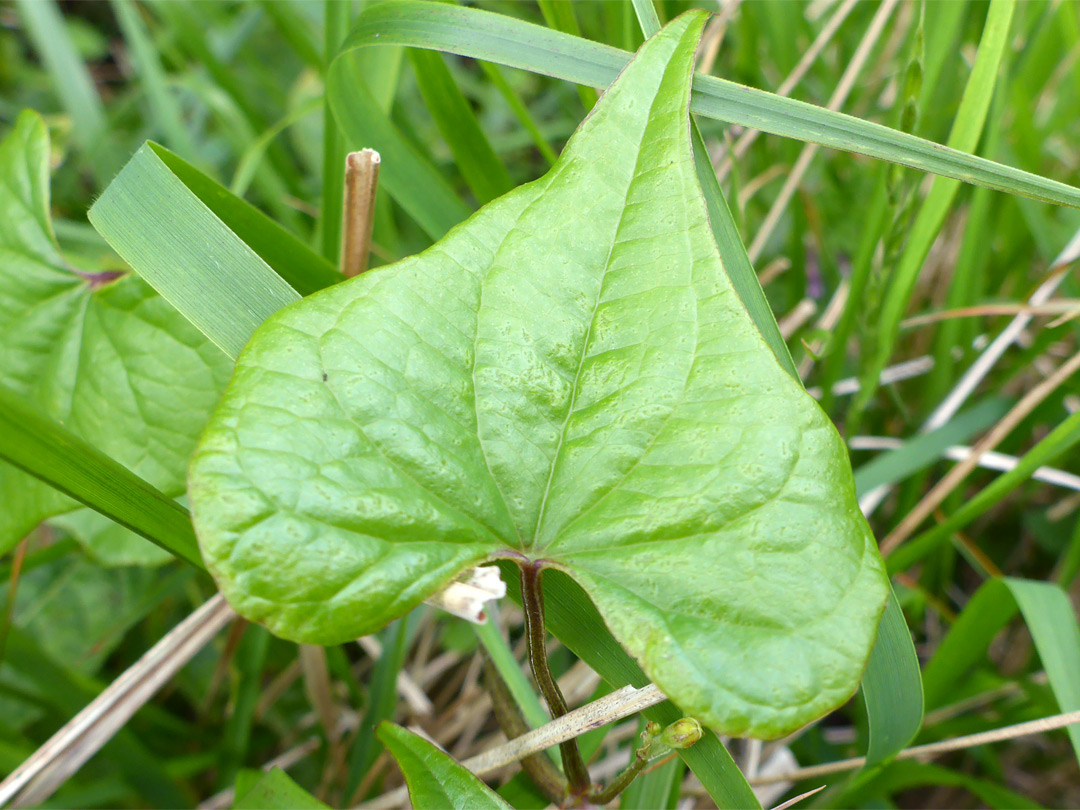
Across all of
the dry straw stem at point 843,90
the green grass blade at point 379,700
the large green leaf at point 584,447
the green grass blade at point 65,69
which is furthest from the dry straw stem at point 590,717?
the green grass blade at point 65,69

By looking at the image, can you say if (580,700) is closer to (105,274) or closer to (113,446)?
(113,446)

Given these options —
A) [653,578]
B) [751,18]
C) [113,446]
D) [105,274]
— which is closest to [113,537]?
[113,446]

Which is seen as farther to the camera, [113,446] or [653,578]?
[113,446]

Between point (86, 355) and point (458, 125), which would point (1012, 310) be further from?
point (86, 355)

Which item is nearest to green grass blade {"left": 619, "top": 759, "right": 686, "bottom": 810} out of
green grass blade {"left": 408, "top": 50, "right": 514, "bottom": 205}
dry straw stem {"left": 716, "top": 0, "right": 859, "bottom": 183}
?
green grass blade {"left": 408, "top": 50, "right": 514, "bottom": 205}

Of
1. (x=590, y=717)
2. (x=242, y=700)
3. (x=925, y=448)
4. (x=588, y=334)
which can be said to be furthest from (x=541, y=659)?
(x=925, y=448)

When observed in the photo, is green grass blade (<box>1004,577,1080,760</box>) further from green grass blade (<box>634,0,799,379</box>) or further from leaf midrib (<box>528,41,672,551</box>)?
leaf midrib (<box>528,41,672,551</box>)

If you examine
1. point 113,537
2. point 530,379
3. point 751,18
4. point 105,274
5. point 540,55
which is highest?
point 751,18
